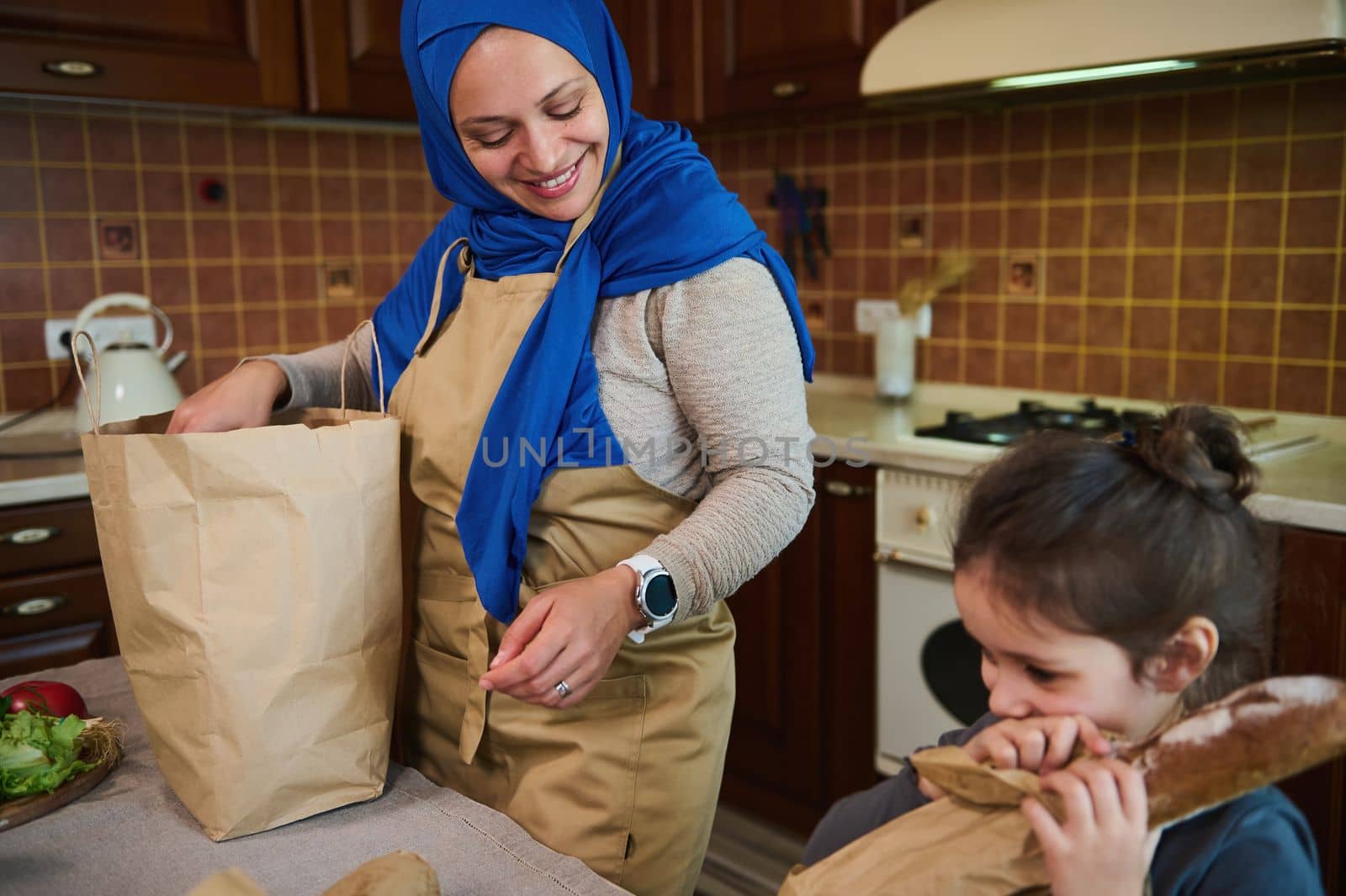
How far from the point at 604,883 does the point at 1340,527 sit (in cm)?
124

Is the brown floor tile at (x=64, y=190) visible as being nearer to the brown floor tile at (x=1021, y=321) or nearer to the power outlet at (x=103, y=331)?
the power outlet at (x=103, y=331)

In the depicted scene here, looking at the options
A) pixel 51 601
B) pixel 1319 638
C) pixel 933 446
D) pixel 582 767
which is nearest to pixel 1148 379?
pixel 933 446

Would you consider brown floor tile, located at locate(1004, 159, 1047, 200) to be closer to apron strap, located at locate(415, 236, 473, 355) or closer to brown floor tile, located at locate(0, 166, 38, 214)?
apron strap, located at locate(415, 236, 473, 355)

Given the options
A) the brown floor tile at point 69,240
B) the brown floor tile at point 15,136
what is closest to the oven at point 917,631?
the brown floor tile at point 69,240

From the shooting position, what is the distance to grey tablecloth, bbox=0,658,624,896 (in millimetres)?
800

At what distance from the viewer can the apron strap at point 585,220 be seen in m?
1.08

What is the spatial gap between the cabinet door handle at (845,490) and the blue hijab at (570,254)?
3.43 feet

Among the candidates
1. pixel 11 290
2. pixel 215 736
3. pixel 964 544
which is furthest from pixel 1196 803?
pixel 11 290

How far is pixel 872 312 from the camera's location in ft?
8.73

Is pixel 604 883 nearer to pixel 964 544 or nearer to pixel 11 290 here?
pixel 964 544

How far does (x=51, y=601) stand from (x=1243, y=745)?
78.3 inches

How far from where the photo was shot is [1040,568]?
0.73 metres

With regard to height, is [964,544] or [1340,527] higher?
[964,544]

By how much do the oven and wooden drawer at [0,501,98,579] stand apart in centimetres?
142
